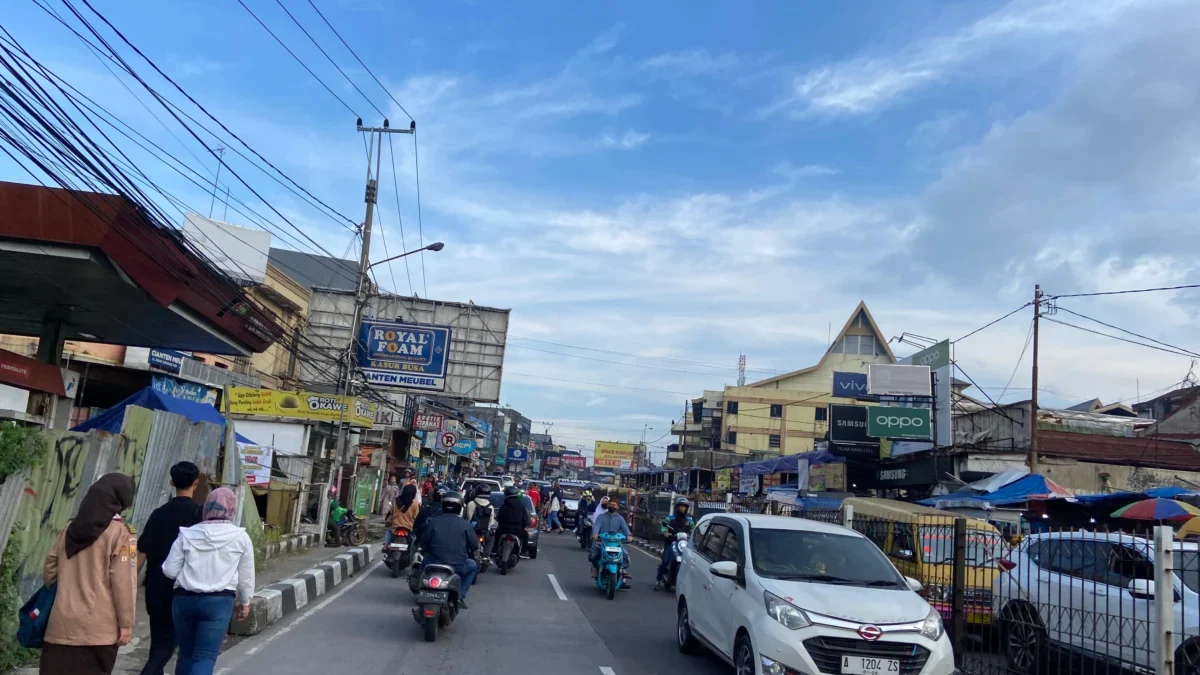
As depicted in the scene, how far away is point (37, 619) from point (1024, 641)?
28.4 ft

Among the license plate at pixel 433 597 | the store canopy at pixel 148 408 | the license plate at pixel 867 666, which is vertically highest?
the store canopy at pixel 148 408

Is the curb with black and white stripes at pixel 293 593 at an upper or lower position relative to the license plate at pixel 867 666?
lower

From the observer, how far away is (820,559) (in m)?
8.81

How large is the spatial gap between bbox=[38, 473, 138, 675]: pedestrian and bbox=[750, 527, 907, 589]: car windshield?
5.27m

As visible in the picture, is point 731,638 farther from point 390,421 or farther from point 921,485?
point 390,421

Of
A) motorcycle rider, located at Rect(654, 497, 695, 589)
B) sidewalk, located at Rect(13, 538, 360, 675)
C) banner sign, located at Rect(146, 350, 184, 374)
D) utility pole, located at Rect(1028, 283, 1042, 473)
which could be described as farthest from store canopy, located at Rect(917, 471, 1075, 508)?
banner sign, located at Rect(146, 350, 184, 374)

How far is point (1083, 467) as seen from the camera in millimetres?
26047

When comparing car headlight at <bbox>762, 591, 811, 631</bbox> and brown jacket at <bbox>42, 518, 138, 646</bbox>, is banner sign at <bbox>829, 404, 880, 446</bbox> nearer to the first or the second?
car headlight at <bbox>762, 591, 811, 631</bbox>

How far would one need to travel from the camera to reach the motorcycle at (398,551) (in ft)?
53.8

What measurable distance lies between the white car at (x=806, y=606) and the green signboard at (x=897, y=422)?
2069 cm

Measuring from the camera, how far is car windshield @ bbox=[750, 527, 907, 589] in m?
8.44

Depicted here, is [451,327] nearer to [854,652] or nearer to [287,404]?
[287,404]

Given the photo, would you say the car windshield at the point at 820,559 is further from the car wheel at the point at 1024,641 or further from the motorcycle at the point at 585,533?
the motorcycle at the point at 585,533

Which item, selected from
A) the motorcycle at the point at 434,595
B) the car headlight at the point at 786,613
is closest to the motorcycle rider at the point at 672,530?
the motorcycle at the point at 434,595
